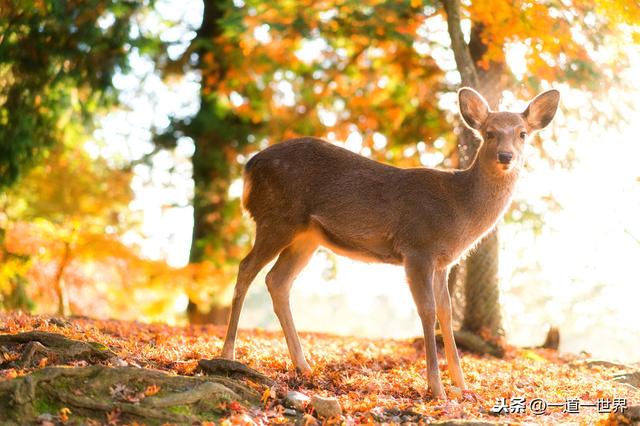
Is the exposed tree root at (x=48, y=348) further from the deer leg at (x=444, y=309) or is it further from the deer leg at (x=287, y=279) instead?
the deer leg at (x=444, y=309)

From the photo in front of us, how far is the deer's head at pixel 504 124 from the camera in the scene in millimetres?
6152

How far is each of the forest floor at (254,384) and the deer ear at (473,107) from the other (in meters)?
2.29

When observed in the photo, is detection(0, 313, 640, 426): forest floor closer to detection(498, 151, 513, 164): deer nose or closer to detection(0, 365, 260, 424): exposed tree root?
detection(0, 365, 260, 424): exposed tree root

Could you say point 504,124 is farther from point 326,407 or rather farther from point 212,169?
point 212,169

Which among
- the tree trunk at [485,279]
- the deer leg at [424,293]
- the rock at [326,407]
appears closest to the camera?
the rock at [326,407]

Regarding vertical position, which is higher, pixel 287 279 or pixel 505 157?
pixel 505 157

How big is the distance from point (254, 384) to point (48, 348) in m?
1.53

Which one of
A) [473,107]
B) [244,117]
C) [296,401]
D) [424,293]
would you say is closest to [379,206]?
[424,293]

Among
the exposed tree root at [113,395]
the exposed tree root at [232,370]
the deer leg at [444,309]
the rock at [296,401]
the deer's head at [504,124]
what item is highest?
the deer's head at [504,124]

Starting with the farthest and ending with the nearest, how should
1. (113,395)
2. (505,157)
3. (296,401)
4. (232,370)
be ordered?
(505,157) < (232,370) < (296,401) < (113,395)

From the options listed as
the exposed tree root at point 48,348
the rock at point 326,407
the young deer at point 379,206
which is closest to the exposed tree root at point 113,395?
the rock at point 326,407

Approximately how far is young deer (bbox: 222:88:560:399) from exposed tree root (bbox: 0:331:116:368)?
3.77 feet

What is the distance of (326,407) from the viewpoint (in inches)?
192

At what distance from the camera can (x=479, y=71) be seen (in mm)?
9750
